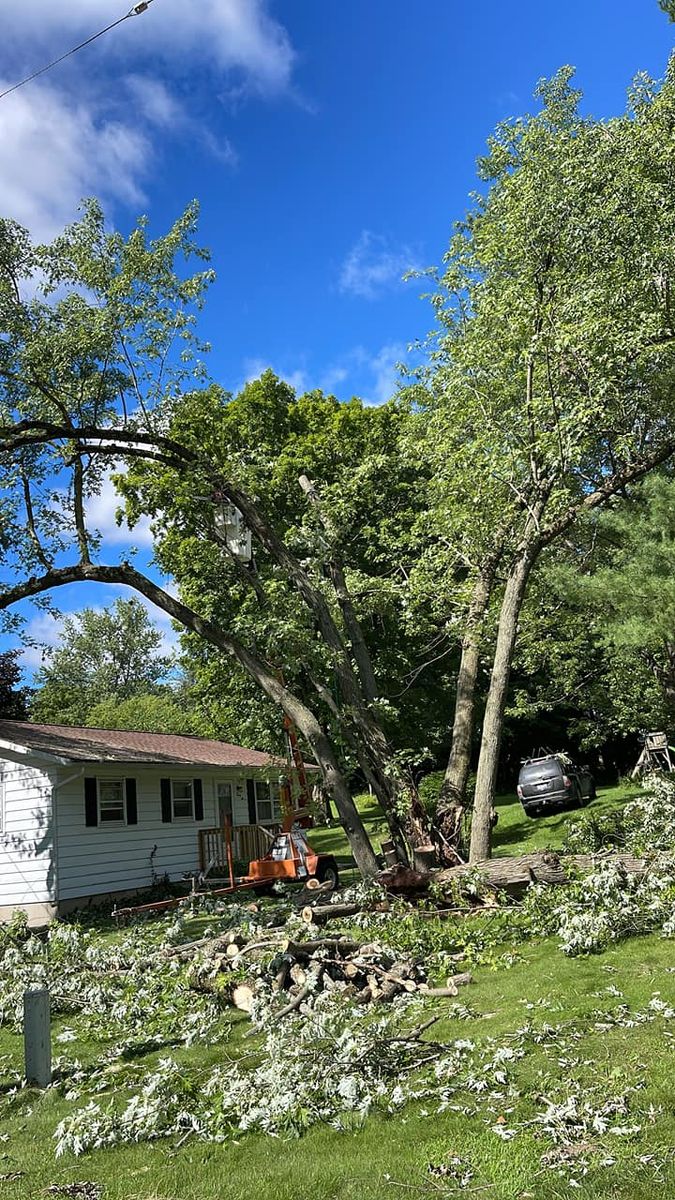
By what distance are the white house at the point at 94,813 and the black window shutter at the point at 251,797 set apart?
8.68ft

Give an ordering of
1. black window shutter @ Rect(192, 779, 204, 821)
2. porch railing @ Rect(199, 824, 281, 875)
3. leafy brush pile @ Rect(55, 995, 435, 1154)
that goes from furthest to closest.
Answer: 1. black window shutter @ Rect(192, 779, 204, 821)
2. porch railing @ Rect(199, 824, 281, 875)
3. leafy brush pile @ Rect(55, 995, 435, 1154)

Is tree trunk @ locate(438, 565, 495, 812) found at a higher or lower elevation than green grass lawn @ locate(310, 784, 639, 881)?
higher

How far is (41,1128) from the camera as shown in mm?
5309

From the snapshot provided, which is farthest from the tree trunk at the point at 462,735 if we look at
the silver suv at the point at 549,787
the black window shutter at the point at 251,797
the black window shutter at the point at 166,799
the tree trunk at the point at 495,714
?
the black window shutter at the point at 251,797

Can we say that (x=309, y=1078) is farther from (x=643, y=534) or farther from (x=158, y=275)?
(x=158, y=275)

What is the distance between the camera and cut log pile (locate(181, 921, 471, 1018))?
7.35 metres

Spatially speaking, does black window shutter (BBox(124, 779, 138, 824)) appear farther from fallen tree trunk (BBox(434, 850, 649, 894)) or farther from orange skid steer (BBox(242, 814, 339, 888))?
fallen tree trunk (BBox(434, 850, 649, 894))

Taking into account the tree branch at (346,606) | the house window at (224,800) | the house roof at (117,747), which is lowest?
the house window at (224,800)

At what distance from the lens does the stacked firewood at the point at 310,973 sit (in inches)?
289

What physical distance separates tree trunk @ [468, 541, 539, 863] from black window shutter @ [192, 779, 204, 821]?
9.92 metres

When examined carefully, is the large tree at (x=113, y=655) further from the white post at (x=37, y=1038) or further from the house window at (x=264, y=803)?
the white post at (x=37, y=1038)

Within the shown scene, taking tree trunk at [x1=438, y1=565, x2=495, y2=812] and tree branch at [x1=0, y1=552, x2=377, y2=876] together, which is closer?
tree branch at [x1=0, y1=552, x2=377, y2=876]

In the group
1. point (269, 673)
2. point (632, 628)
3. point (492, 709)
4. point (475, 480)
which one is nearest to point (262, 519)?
point (269, 673)

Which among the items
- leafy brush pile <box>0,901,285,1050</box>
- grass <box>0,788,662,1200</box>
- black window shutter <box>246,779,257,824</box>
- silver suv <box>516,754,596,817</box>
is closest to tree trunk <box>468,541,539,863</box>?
leafy brush pile <box>0,901,285,1050</box>
